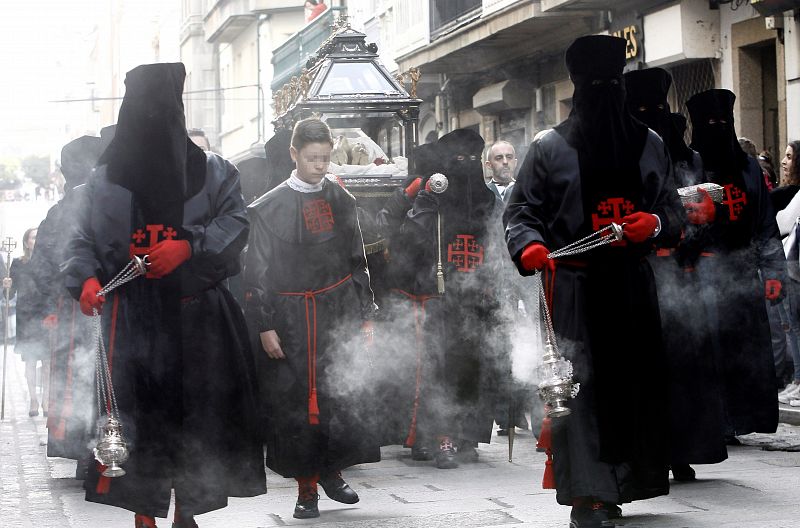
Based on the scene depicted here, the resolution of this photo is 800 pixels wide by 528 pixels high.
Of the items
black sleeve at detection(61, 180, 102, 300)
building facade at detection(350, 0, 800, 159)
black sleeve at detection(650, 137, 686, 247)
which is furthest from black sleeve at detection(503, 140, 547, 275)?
building facade at detection(350, 0, 800, 159)

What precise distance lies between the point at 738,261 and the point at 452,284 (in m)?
1.63

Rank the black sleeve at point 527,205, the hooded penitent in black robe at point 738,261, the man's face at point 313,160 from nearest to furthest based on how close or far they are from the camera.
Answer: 1. the black sleeve at point 527,205
2. the man's face at point 313,160
3. the hooded penitent in black robe at point 738,261

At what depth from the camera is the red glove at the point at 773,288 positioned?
8302mm

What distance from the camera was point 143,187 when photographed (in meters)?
5.91

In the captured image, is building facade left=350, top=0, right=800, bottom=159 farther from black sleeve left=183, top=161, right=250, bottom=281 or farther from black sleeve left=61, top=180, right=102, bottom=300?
black sleeve left=61, top=180, right=102, bottom=300

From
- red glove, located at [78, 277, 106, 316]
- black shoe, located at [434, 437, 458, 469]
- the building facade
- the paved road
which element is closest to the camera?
red glove, located at [78, 277, 106, 316]

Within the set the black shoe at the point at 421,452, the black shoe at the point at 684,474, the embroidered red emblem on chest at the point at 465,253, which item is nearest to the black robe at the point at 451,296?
the embroidered red emblem on chest at the point at 465,253

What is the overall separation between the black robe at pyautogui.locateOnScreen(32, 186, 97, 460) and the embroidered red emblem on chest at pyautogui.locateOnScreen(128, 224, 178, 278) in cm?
159

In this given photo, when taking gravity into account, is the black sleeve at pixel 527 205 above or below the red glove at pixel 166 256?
→ above

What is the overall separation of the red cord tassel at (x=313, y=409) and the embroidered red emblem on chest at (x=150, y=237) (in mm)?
1374

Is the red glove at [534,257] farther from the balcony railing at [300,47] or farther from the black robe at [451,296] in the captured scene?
the balcony railing at [300,47]

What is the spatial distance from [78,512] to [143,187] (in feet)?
6.56

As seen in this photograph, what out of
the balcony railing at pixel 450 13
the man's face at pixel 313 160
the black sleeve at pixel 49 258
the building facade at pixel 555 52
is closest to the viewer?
the man's face at pixel 313 160

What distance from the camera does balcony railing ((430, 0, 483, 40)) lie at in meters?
21.5
